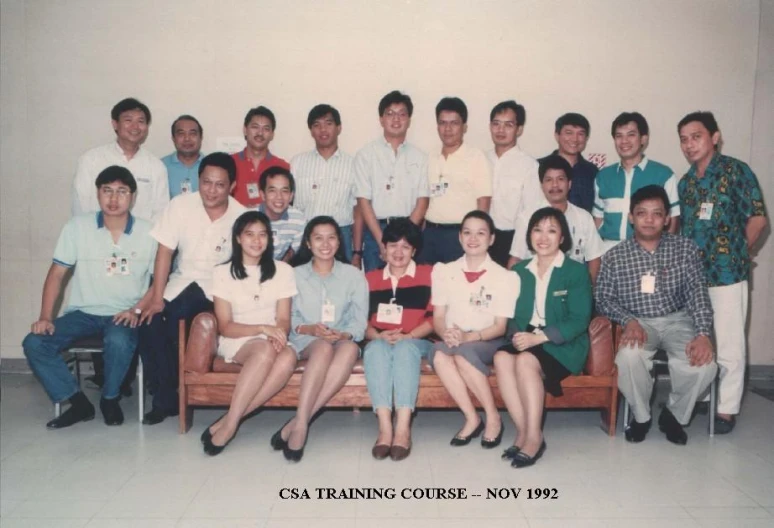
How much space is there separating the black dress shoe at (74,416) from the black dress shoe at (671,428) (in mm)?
3094

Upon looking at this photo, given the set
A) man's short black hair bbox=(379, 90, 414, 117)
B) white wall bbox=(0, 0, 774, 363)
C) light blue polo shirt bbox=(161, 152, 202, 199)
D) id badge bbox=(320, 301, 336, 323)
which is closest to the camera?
id badge bbox=(320, 301, 336, 323)

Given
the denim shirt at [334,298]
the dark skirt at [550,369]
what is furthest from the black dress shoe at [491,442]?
the denim shirt at [334,298]

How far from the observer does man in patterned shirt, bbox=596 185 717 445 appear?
3307mm

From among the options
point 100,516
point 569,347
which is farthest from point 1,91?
point 569,347

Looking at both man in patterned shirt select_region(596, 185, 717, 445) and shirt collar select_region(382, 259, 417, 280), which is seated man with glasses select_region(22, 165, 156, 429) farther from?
man in patterned shirt select_region(596, 185, 717, 445)

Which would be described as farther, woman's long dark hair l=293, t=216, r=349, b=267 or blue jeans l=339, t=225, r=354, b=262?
blue jeans l=339, t=225, r=354, b=262

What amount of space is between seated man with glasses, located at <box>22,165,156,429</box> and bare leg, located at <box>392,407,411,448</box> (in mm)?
1546

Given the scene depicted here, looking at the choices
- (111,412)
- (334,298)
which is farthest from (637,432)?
(111,412)

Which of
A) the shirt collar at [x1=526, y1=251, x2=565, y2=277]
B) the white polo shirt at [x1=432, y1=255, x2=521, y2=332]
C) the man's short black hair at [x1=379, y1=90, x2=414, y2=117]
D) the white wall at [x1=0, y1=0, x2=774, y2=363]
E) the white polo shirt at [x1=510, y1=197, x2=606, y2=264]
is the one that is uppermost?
the white wall at [x1=0, y1=0, x2=774, y2=363]

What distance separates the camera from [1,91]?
4730mm

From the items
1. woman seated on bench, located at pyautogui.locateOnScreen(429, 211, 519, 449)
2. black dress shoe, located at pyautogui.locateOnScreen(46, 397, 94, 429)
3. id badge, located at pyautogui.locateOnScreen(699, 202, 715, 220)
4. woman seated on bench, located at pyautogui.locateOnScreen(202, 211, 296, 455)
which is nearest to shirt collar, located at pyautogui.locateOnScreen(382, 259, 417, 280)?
woman seated on bench, located at pyautogui.locateOnScreen(429, 211, 519, 449)

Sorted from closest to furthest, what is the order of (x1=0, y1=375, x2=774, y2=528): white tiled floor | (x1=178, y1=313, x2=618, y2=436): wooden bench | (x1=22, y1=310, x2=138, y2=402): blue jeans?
(x1=0, y1=375, x2=774, y2=528): white tiled floor < (x1=178, y1=313, x2=618, y2=436): wooden bench < (x1=22, y1=310, x2=138, y2=402): blue jeans

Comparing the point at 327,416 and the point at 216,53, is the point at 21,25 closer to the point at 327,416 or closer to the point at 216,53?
the point at 216,53

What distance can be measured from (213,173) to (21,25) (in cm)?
235
